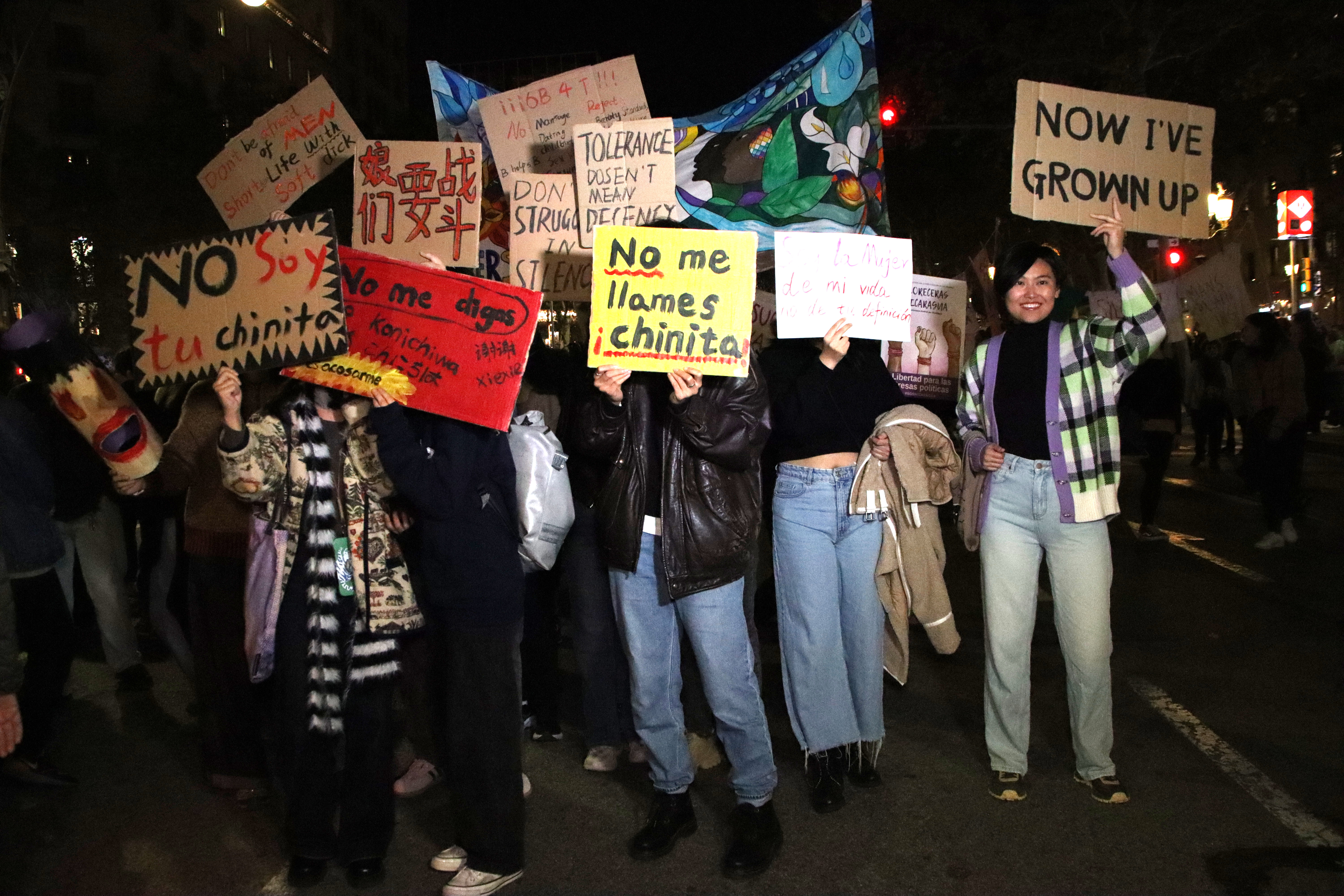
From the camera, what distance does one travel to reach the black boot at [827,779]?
4.04 metres

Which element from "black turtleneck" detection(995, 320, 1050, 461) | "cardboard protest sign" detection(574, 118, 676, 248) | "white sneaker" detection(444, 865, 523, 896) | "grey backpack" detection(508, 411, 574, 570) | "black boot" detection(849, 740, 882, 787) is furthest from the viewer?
"cardboard protest sign" detection(574, 118, 676, 248)

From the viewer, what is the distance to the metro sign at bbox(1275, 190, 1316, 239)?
16.4m

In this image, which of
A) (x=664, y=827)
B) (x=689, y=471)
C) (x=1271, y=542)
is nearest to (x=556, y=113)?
(x=689, y=471)

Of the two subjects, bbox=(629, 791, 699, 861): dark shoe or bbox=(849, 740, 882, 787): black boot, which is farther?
bbox=(849, 740, 882, 787): black boot

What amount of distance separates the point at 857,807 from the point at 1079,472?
5.17 feet

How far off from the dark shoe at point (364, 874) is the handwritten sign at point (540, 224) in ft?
10.1

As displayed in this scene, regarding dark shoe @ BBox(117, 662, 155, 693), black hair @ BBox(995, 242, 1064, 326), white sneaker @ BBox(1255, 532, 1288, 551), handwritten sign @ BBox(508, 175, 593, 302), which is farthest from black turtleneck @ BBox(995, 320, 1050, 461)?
white sneaker @ BBox(1255, 532, 1288, 551)

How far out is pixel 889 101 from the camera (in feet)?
45.3

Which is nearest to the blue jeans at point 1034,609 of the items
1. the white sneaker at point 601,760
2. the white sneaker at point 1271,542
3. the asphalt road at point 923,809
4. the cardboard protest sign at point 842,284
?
the asphalt road at point 923,809

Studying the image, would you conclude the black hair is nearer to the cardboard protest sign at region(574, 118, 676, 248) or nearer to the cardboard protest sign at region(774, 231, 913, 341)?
the cardboard protest sign at region(774, 231, 913, 341)

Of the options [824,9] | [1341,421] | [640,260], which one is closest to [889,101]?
[824,9]

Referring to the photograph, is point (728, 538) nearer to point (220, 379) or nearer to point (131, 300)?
point (220, 379)

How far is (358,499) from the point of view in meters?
3.60

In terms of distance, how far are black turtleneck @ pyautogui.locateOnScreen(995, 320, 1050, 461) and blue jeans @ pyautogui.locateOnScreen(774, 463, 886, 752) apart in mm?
658
